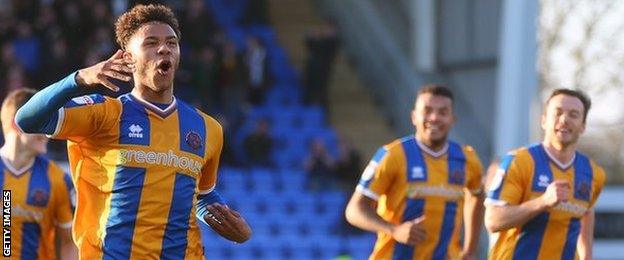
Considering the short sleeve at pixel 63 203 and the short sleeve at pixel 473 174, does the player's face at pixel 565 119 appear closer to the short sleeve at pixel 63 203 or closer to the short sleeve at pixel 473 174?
the short sleeve at pixel 473 174

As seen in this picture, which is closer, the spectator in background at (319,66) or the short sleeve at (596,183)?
the short sleeve at (596,183)

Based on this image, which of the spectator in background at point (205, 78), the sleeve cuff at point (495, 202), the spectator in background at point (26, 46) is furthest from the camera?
the spectator in background at point (205, 78)

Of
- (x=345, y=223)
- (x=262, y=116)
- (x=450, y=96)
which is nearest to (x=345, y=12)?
(x=262, y=116)

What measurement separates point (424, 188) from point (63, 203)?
93.3 inches

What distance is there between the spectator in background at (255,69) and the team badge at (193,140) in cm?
1386

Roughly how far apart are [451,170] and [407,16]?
13250 mm

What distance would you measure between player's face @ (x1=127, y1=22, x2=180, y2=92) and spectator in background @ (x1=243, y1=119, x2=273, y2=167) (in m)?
12.9

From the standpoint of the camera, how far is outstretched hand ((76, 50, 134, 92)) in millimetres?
5613

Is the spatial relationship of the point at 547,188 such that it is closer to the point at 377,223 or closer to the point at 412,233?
the point at 412,233

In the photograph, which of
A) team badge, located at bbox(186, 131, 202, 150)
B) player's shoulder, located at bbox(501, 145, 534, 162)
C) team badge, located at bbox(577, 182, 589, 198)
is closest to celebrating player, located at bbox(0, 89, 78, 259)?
team badge, located at bbox(186, 131, 202, 150)

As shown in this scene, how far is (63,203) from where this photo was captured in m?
Result: 8.41

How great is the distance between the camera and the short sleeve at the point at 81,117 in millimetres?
5984

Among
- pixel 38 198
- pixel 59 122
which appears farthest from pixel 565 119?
pixel 59 122

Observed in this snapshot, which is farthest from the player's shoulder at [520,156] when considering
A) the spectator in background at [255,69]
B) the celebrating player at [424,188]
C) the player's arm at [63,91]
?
the spectator in background at [255,69]
